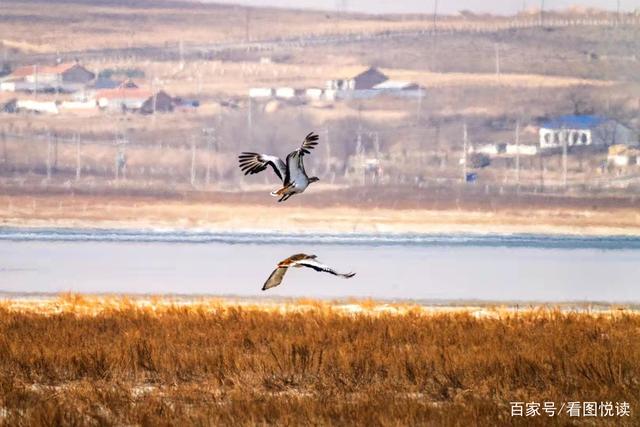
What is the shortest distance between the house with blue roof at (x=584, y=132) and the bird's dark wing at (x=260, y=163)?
110 meters

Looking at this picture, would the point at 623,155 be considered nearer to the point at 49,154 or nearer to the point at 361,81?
the point at 361,81

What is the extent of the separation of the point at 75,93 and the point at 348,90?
25.4 metres

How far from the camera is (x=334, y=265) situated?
1964 inches

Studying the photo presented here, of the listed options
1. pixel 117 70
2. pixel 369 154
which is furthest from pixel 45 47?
pixel 369 154

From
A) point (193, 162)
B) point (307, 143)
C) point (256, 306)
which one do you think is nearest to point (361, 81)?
point (193, 162)

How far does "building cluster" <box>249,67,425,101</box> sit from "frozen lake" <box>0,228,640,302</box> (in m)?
54.4

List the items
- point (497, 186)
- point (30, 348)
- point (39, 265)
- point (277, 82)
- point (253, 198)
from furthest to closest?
point (277, 82) → point (497, 186) → point (253, 198) → point (39, 265) → point (30, 348)

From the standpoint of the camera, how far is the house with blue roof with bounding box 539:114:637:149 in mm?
126125

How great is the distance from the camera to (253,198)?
10806 cm

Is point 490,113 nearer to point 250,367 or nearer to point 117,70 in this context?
point 117,70

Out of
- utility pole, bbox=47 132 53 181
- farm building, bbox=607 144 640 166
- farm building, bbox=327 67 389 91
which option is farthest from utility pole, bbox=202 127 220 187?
farm building, bbox=607 144 640 166

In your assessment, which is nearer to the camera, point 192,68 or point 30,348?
point 30,348

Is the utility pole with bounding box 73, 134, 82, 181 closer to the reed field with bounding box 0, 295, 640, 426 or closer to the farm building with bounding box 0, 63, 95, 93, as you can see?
the farm building with bounding box 0, 63, 95, 93

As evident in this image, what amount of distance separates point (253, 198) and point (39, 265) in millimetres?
58943
